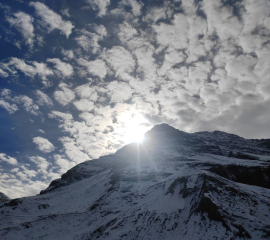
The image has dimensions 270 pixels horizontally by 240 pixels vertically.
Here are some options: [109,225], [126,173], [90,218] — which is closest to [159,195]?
[109,225]

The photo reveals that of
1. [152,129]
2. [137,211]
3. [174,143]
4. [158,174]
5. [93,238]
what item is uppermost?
[152,129]

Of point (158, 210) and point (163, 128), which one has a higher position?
point (163, 128)

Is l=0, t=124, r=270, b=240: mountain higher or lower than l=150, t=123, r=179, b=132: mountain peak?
lower

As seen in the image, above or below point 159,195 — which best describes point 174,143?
above

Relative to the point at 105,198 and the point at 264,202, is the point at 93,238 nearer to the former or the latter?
the point at 105,198

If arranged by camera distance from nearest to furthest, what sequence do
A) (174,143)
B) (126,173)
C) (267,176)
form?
(267,176)
(126,173)
(174,143)

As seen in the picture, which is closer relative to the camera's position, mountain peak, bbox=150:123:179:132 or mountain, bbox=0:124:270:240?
mountain, bbox=0:124:270:240

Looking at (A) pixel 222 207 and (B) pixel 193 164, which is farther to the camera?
(B) pixel 193 164

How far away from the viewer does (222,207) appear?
24609 mm

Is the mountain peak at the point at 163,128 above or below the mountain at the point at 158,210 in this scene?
above

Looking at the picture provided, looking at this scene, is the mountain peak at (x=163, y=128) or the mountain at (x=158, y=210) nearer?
the mountain at (x=158, y=210)

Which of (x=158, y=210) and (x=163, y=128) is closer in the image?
(x=158, y=210)

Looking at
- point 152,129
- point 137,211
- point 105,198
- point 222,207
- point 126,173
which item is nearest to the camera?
point 222,207

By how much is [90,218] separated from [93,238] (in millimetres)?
8955
